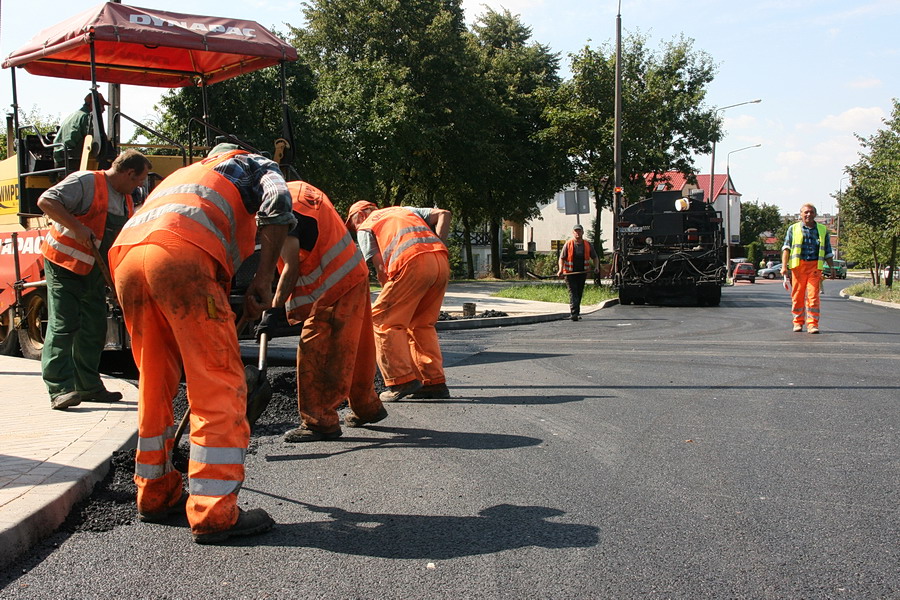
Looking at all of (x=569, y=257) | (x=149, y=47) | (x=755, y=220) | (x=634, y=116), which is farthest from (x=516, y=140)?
(x=755, y=220)

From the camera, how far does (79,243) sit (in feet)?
19.5

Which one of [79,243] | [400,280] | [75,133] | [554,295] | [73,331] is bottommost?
[554,295]

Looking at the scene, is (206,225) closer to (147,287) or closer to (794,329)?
(147,287)

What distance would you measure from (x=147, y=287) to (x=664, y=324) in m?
11.9

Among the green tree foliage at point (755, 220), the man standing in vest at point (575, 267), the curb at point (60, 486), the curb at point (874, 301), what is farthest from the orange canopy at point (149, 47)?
the green tree foliage at point (755, 220)

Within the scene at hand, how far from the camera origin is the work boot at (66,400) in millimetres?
5887

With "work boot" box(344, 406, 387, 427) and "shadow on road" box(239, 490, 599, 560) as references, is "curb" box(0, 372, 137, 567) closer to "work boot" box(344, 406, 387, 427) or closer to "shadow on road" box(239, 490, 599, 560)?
"shadow on road" box(239, 490, 599, 560)

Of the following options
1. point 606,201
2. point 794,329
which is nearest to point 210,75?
point 794,329

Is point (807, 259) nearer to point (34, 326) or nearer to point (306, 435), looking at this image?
point (306, 435)

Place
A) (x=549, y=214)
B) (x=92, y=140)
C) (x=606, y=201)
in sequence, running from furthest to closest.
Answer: (x=549, y=214) < (x=606, y=201) < (x=92, y=140)

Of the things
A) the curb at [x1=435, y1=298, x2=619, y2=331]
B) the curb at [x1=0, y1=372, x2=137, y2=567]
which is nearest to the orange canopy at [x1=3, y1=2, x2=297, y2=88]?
the curb at [x1=0, y1=372, x2=137, y2=567]

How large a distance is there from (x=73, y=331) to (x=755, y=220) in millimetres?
93810

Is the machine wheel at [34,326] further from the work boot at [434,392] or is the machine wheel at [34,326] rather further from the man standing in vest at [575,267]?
the man standing in vest at [575,267]

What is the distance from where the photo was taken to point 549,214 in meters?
77.1
